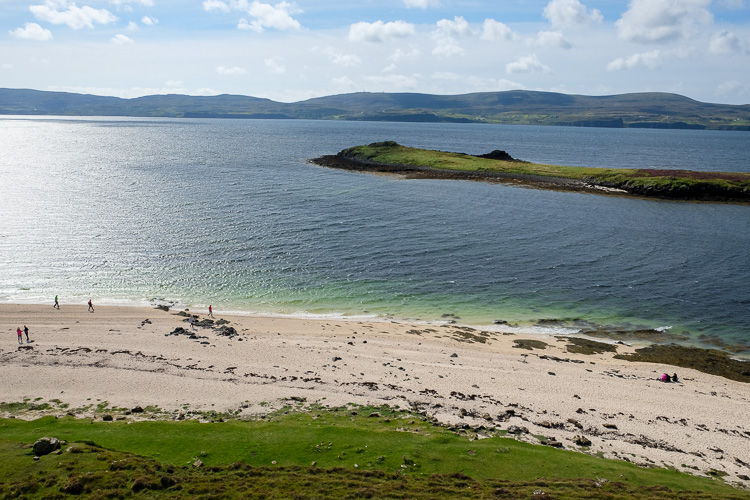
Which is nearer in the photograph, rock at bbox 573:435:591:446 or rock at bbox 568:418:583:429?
rock at bbox 573:435:591:446

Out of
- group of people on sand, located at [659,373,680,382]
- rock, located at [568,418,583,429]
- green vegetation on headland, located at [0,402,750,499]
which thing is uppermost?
green vegetation on headland, located at [0,402,750,499]

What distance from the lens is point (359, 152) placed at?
150250 mm

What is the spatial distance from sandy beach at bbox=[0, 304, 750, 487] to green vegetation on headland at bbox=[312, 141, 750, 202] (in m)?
80.0

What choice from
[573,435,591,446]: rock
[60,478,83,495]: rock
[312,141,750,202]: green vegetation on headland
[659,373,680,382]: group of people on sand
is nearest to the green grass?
[312,141,750,202]: green vegetation on headland

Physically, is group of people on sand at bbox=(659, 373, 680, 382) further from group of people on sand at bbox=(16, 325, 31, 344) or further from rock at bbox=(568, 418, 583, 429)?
group of people on sand at bbox=(16, 325, 31, 344)

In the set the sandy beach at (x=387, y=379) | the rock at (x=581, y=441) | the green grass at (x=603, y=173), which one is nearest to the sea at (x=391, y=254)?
the sandy beach at (x=387, y=379)

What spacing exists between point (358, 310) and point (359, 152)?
110 metres

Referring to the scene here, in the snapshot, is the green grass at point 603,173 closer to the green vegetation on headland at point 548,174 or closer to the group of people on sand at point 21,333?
the green vegetation on headland at point 548,174

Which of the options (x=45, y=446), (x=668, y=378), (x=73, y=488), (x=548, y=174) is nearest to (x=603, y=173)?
(x=548, y=174)

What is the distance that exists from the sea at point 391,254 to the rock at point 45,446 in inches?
993

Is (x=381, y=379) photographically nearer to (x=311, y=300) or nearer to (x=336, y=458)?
(x=336, y=458)

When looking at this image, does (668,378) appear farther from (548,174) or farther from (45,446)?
(548,174)

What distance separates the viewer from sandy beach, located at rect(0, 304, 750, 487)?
2686 cm

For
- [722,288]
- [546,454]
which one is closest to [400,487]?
[546,454]
